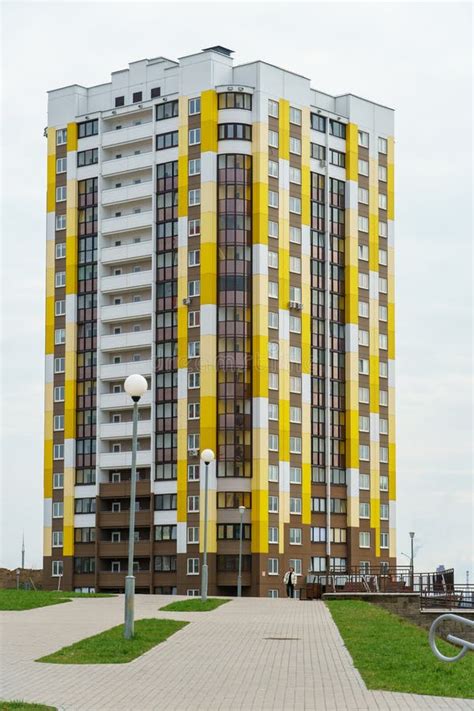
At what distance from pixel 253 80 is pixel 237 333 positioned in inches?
695

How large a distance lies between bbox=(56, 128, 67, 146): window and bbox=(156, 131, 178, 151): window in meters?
8.96

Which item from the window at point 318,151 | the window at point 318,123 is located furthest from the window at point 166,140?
the window at point 318,123

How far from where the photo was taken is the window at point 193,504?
268ft

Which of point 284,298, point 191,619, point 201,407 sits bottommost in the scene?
point 191,619

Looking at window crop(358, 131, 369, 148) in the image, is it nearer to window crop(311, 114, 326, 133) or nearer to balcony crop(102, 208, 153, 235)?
window crop(311, 114, 326, 133)

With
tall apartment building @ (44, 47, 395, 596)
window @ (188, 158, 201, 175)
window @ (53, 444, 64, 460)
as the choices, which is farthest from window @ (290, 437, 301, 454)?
window @ (188, 158, 201, 175)

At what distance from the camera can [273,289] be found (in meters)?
84.9

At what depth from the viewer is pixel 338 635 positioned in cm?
2844

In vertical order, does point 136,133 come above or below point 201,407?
above

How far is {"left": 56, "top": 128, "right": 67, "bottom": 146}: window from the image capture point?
93.3 m

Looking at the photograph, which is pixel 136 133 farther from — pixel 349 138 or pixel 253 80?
pixel 349 138

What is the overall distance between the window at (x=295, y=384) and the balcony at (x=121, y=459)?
34.9 ft

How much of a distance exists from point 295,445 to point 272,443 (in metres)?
2.69

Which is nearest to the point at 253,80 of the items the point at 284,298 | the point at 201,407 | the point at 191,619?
the point at 284,298
